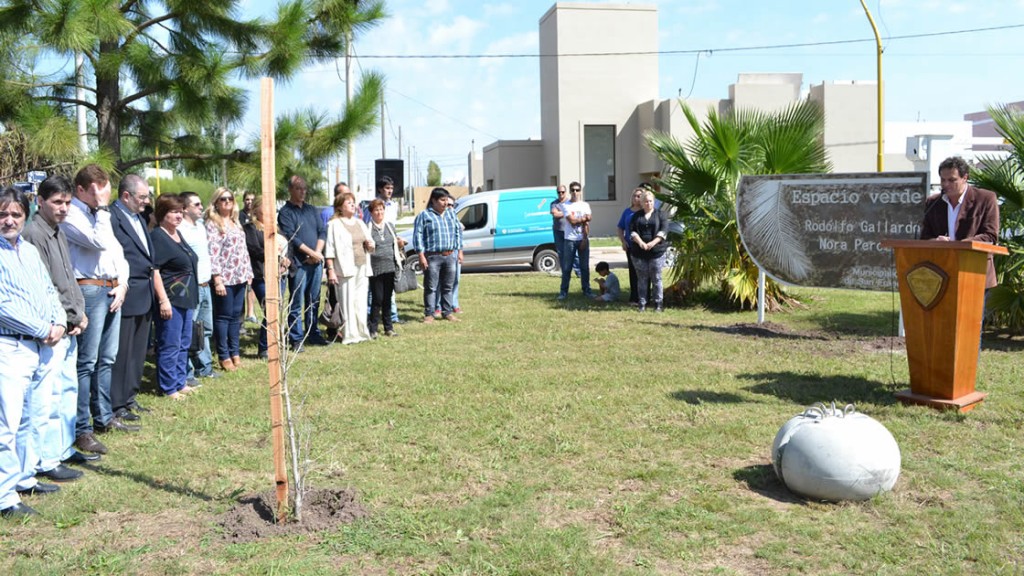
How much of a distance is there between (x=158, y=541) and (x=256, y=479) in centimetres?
99

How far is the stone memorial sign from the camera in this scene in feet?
31.7

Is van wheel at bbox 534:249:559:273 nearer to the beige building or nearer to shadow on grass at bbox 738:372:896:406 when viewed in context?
shadow on grass at bbox 738:372:896:406

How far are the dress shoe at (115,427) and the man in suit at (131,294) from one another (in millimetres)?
14

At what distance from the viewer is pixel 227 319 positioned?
8.77m

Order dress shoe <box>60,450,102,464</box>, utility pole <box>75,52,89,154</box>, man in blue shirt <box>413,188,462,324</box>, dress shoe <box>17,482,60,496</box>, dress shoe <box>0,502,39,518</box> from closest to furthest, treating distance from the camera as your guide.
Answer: dress shoe <box>0,502,39,518</box>
dress shoe <box>17,482,60,496</box>
dress shoe <box>60,450,102,464</box>
utility pole <box>75,52,89,154</box>
man in blue shirt <box>413,188,462,324</box>

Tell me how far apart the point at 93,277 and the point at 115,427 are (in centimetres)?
120

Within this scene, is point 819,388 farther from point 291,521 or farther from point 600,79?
point 600,79

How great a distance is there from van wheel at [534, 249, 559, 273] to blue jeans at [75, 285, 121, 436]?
13548 millimetres

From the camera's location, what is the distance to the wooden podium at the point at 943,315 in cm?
620

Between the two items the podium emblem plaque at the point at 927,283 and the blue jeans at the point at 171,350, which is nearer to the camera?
the podium emblem plaque at the point at 927,283

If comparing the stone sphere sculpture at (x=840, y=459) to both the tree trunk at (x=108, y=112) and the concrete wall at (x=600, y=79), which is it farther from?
the concrete wall at (x=600, y=79)

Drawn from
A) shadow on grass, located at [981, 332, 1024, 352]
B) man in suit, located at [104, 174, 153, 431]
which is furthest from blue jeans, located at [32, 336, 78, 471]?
shadow on grass, located at [981, 332, 1024, 352]

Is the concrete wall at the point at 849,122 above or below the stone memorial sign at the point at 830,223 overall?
above

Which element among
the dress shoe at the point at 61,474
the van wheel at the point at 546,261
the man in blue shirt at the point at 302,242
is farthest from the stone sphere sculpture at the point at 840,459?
the van wheel at the point at 546,261
